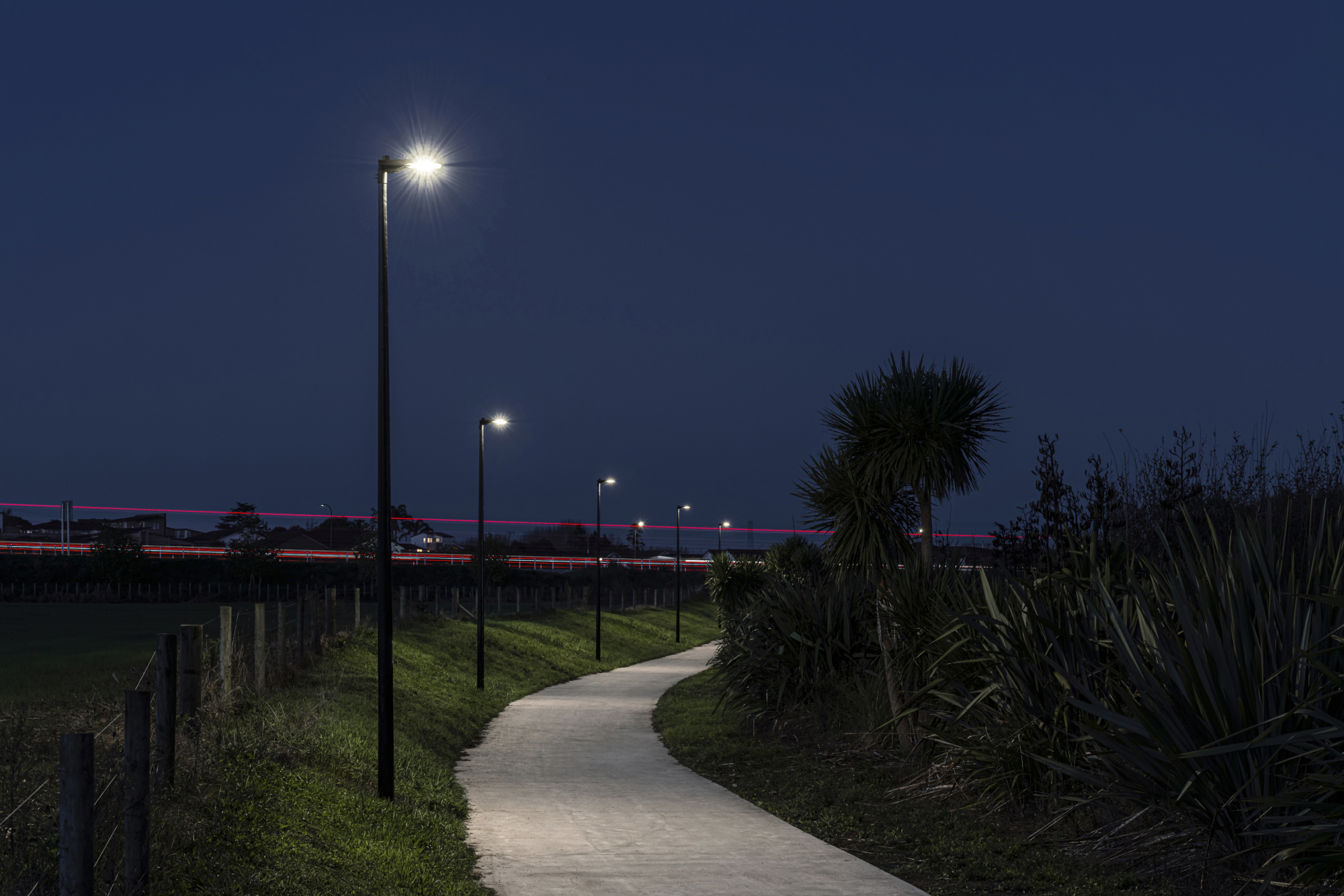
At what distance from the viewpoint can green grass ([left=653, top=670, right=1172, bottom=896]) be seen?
8992mm

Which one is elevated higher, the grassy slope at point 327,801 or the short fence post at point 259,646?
the short fence post at point 259,646

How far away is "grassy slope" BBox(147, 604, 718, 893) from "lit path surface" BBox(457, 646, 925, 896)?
0.50 meters

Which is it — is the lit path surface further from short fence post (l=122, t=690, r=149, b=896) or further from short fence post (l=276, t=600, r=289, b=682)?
short fence post (l=276, t=600, r=289, b=682)

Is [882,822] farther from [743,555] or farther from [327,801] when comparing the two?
[743,555]

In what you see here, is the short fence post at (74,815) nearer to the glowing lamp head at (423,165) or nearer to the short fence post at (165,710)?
the short fence post at (165,710)

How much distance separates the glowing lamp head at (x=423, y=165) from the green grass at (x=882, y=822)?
7978 millimetres

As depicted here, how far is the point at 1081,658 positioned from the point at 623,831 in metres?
4.68

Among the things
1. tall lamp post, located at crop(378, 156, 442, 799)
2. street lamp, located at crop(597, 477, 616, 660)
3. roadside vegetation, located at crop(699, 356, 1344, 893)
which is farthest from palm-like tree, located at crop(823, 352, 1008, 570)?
street lamp, located at crop(597, 477, 616, 660)

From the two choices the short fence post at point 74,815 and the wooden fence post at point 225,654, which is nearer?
the short fence post at point 74,815

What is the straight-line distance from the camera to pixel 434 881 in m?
8.65

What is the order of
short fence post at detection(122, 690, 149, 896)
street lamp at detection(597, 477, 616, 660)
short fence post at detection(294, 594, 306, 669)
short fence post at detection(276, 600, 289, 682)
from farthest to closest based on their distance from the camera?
street lamp at detection(597, 477, 616, 660) < short fence post at detection(294, 594, 306, 669) < short fence post at detection(276, 600, 289, 682) < short fence post at detection(122, 690, 149, 896)

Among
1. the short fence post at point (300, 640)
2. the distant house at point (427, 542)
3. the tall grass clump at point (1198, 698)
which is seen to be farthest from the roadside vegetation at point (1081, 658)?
the distant house at point (427, 542)

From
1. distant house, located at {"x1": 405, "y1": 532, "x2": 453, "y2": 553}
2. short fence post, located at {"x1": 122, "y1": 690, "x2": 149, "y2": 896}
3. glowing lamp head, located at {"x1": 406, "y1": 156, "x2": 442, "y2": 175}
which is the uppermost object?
glowing lamp head, located at {"x1": 406, "y1": 156, "x2": 442, "y2": 175}

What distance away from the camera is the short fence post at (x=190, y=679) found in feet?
32.0
